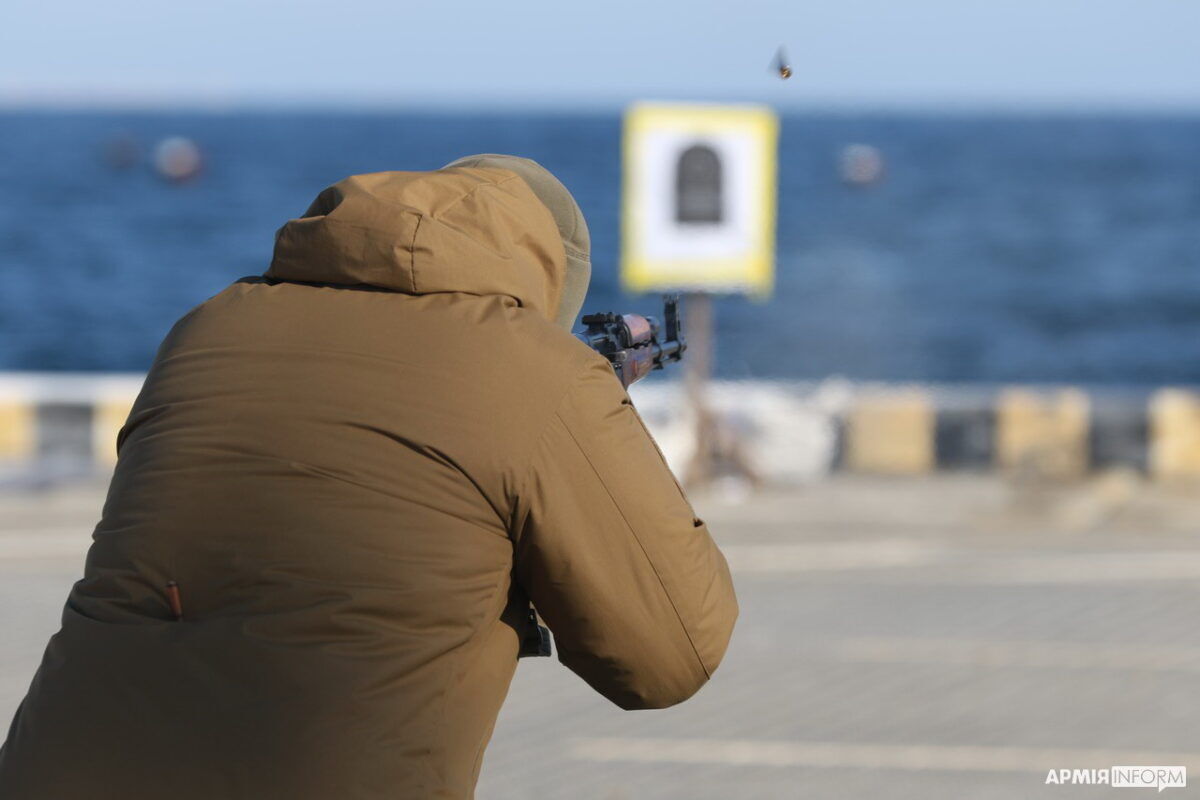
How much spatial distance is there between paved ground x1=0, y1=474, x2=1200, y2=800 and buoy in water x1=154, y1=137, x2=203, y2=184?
2449 inches

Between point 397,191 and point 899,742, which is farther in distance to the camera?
point 899,742

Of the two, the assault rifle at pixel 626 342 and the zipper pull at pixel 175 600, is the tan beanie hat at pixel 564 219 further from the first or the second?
the zipper pull at pixel 175 600

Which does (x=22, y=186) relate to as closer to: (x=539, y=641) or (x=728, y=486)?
(x=728, y=486)

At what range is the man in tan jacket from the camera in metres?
1.91

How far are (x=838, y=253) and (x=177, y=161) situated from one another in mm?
34287

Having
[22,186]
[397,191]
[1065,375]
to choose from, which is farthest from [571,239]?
[22,186]

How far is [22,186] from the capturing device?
6356 centimetres

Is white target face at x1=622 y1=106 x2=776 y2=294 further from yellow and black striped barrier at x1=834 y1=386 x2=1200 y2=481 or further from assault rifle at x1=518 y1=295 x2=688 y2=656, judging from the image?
assault rifle at x1=518 y1=295 x2=688 y2=656

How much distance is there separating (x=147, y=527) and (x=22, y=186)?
65181 mm

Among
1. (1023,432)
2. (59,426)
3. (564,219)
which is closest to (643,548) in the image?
(564,219)

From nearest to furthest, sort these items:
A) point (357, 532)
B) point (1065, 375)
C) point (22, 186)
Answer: point (357, 532) → point (1065, 375) → point (22, 186)

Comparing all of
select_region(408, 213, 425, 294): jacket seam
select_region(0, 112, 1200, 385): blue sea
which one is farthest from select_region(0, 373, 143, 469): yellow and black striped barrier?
select_region(0, 112, 1200, 385): blue sea

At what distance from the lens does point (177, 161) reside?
240 feet

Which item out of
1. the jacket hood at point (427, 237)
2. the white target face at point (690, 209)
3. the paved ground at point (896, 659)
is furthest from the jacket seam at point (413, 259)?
the white target face at point (690, 209)
